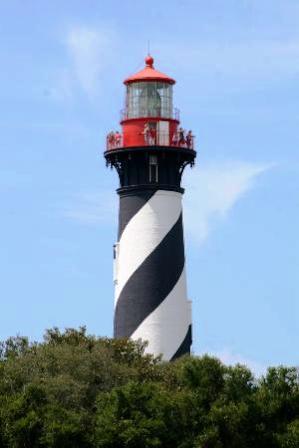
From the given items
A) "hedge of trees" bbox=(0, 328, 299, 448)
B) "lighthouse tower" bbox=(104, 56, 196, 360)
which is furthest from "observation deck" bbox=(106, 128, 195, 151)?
"hedge of trees" bbox=(0, 328, 299, 448)

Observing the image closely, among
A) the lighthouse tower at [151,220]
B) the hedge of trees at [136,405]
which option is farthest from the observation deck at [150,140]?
the hedge of trees at [136,405]

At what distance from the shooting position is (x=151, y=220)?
68688 millimetres

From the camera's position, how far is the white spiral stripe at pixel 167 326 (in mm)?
67938

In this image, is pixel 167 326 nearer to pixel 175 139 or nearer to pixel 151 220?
pixel 151 220

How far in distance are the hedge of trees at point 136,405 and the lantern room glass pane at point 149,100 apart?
41.0 ft

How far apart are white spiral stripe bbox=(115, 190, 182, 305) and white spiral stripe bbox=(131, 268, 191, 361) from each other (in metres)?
1.62

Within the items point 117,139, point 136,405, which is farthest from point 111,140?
point 136,405

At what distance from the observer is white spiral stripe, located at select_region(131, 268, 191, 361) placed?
223ft

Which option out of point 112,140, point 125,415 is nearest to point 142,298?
point 112,140

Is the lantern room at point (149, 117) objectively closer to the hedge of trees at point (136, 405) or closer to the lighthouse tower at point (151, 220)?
the lighthouse tower at point (151, 220)

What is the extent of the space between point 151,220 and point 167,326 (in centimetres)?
373

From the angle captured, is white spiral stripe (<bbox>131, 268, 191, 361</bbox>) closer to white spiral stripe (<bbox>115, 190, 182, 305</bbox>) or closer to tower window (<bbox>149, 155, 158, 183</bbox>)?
white spiral stripe (<bbox>115, 190, 182, 305</bbox>)

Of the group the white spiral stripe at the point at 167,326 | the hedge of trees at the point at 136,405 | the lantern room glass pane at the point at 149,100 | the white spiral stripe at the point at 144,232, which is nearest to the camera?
the hedge of trees at the point at 136,405

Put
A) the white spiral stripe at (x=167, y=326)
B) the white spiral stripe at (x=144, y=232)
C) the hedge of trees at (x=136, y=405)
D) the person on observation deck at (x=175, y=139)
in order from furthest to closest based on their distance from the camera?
the person on observation deck at (x=175, y=139) < the white spiral stripe at (x=144, y=232) < the white spiral stripe at (x=167, y=326) < the hedge of trees at (x=136, y=405)
